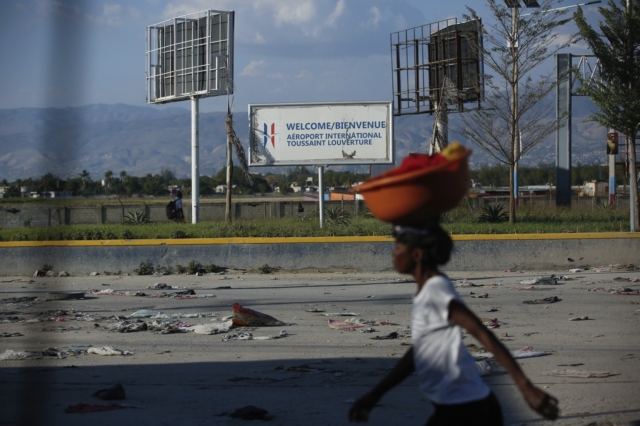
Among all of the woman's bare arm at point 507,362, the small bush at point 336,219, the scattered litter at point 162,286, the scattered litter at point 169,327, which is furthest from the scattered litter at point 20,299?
the woman's bare arm at point 507,362

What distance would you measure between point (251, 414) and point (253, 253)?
10784 mm

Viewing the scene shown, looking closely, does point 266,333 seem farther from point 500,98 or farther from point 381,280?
point 500,98

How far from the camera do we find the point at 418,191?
125 inches

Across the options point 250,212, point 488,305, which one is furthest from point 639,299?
point 250,212

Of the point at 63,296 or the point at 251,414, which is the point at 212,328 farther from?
the point at 63,296

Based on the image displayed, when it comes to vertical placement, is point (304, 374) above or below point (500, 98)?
below

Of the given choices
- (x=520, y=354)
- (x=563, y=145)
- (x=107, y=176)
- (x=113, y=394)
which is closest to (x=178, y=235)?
(x=520, y=354)

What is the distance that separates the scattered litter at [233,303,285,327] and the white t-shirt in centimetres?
639

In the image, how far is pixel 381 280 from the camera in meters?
14.9

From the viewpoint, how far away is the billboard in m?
22.3

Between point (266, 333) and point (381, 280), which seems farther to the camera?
point (381, 280)

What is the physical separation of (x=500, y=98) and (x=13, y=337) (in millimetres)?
16565

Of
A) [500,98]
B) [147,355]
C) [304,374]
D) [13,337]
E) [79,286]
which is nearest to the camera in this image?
[304,374]

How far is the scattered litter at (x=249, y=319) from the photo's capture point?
9586 millimetres
